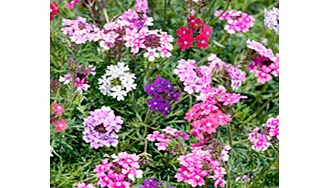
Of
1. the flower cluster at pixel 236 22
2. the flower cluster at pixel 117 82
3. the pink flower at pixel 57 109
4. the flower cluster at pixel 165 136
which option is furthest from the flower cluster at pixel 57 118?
the flower cluster at pixel 236 22

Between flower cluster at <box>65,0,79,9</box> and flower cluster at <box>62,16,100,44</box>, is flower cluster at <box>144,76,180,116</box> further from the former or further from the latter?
flower cluster at <box>65,0,79,9</box>

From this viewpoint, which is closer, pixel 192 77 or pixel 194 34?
pixel 192 77

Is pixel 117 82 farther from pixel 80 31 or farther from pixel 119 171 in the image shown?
pixel 119 171

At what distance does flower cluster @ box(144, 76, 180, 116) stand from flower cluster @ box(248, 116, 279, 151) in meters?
0.28

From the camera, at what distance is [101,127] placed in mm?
2146

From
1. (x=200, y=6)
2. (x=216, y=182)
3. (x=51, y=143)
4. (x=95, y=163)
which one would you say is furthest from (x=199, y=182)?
(x=200, y=6)

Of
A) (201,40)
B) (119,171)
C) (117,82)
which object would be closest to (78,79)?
(117,82)

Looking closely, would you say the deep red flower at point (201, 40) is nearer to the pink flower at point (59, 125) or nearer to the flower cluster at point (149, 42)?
the flower cluster at point (149, 42)

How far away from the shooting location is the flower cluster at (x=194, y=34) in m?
2.36

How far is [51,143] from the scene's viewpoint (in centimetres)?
214

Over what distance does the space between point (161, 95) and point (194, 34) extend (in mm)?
291

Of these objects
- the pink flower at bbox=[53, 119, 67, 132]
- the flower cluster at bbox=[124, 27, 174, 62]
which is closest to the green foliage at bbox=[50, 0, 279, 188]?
the pink flower at bbox=[53, 119, 67, 132]

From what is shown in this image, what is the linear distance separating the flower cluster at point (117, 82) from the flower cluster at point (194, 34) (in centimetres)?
26

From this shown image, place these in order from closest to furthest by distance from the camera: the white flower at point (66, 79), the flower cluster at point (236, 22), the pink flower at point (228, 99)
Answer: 1. the pink flower at point (228, 99)
2. the white flower at point (66, 79)
3. the flower cluster at point (236, 22)
